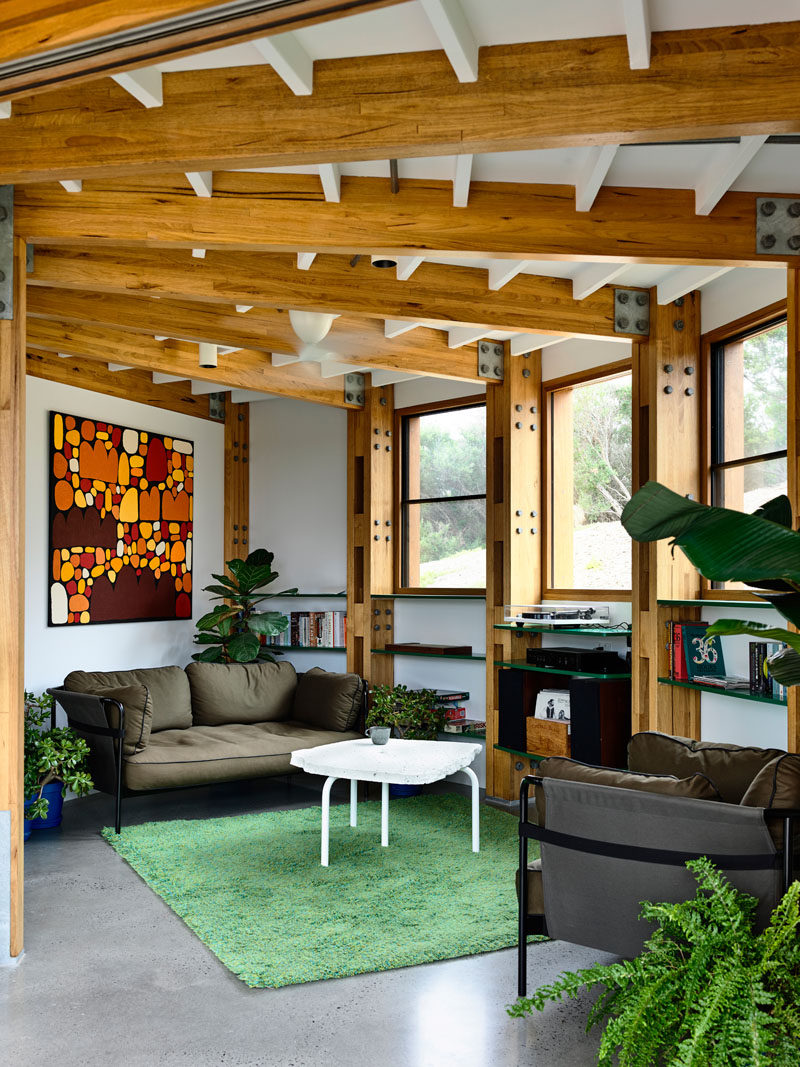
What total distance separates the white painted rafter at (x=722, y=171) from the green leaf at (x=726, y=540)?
1.49 m

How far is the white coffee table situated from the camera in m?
4.76

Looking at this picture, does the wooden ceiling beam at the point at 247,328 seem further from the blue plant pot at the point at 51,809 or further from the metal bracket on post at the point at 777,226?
the blue plant pot at the point at 51,809

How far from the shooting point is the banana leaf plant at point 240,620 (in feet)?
22.9

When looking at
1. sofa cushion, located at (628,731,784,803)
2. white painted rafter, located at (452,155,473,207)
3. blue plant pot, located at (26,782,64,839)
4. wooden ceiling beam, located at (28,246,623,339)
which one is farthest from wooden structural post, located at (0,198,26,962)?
sofa cushion, located at (628,731,784,803)

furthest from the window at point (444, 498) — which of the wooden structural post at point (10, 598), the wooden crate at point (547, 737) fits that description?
the wooden structural post at point (10, 598)

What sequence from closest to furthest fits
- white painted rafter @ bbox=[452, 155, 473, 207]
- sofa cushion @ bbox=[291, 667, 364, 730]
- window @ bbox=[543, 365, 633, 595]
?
white painted rafter @ bbox=[452, 155, 473, 207] < window @ bbox=[543, 365, 633, 595] < sofa cushion @ bbox=[291, 667, 364, 730]

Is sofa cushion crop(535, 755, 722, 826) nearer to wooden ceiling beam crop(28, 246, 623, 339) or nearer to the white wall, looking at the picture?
wooden ceiling beam crop(28, 246, 623, 339)

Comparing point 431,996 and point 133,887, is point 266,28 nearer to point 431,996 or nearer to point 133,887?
point 431,996

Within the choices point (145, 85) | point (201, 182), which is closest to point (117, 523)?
point (201, 182)

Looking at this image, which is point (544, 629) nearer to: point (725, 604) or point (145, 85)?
point (725, 604)

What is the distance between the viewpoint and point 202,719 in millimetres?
6672

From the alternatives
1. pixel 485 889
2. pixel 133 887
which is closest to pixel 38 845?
pixel 133 887

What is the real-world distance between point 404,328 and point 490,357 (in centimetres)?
99

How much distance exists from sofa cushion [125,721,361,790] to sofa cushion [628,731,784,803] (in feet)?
9.88
